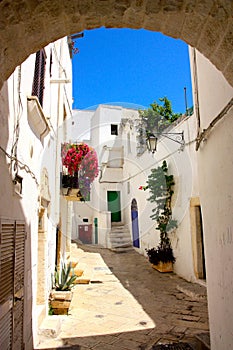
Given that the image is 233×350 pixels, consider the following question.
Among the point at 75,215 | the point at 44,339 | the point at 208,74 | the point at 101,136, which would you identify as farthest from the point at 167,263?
the point at 101,136

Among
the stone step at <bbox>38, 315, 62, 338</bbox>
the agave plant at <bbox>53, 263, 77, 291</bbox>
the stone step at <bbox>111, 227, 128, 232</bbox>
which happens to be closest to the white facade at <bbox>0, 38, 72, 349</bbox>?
the stone step at <bbox>38, 315, 62, 338</bbox>

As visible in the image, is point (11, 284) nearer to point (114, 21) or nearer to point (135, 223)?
point (114, 21)

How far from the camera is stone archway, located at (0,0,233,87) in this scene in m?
1.87

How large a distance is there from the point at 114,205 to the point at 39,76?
48.8 ft

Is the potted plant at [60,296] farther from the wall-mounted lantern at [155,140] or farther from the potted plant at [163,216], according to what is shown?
the wall-mounted lantern at [155,140]

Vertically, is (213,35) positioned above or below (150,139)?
below

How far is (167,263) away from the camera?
30.6ft

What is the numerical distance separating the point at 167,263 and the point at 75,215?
9.98 meters

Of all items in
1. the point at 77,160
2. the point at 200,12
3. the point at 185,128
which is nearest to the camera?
the point at 200,12

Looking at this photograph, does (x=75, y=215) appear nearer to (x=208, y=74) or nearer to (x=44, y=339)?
(x=44, y=339)

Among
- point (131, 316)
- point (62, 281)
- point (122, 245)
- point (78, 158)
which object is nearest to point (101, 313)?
point (131, 316)

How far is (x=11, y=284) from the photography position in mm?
3031

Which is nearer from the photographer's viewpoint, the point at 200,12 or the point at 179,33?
the point at 200,12

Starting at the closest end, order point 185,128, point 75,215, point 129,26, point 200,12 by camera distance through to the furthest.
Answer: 1. point 200,12
2. point 129,26
3. point 185,128
4. point 75,215
